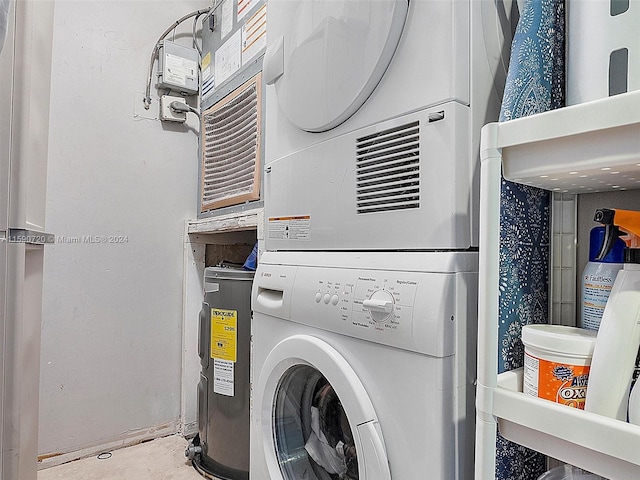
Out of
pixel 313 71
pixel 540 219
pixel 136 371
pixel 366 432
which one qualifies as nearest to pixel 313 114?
pixel 313 71

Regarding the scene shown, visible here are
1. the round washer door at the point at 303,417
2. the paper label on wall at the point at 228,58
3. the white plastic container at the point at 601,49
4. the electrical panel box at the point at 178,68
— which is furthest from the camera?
the electrical panel box at the point at 178,68

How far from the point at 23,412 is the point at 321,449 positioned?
683 millimetres

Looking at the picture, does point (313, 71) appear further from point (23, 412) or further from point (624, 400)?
point (23, 412)

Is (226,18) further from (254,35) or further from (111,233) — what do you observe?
(111,233)

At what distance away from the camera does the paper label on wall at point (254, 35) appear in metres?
1.68

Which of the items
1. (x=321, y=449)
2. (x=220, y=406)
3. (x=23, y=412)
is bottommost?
(x=220, y=406)

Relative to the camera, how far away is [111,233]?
1989 mm

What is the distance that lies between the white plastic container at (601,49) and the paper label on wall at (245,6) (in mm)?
1353

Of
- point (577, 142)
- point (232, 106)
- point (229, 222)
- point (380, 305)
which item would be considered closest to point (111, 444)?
point (229, 222)

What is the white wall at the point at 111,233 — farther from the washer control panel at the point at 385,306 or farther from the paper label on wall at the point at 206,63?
the washer control panel at the point at 385,306

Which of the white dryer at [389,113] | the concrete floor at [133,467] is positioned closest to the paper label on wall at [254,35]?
the white dryer at [389,113]

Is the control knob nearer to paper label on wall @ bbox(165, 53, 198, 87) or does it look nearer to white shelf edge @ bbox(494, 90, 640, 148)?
white shelf edge @ bbox(494, 90, 640, 148)

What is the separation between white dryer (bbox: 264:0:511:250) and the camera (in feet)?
2.58

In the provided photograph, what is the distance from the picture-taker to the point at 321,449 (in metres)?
1.11
